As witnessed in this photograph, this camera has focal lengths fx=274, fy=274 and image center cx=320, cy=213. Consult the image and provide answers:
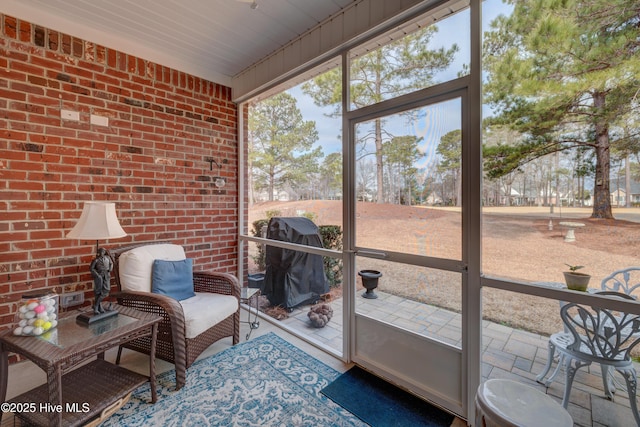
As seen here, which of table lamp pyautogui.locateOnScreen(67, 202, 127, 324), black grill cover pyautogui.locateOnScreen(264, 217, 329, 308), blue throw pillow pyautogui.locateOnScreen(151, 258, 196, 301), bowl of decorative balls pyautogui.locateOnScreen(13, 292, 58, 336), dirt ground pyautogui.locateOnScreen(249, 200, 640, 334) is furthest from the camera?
black grill cover pyautogui.locateOnScreen(264, 217, 329, 308)

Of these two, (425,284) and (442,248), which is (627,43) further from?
(425,284)

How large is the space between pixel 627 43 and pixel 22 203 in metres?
4.20

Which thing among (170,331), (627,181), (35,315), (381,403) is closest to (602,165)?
(627,181)

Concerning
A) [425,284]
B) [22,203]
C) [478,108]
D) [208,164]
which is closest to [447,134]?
[478,108]

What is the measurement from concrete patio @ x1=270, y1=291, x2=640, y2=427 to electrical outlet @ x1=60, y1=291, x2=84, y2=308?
261 centimetres

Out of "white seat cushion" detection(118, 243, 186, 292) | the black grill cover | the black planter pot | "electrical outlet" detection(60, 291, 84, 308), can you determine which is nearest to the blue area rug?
the black planter pot

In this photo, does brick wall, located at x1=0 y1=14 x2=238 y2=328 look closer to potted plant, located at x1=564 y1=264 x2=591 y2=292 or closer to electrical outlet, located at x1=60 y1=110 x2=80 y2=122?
electrical outlet, located at x1=60 y1=110 x2=80 y2=122

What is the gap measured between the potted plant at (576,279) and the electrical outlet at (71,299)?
3.81 m

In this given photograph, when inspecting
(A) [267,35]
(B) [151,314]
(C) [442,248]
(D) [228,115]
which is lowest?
(B) [151,314]

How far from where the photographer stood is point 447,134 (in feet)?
6.29

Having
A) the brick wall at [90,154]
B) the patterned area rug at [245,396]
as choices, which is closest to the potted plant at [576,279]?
the patterned area rug at [245,396]

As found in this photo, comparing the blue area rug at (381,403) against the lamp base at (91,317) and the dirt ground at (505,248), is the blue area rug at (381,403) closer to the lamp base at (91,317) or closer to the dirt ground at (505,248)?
the dirt ground at (505,248)

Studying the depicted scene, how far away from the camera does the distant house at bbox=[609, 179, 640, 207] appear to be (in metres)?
1.32

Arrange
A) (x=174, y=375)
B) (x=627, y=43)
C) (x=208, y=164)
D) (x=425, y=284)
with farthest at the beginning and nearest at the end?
(x=208, y=164)
(x=174, y=375)
(x=425, y=284)
(x=627, y=43)
